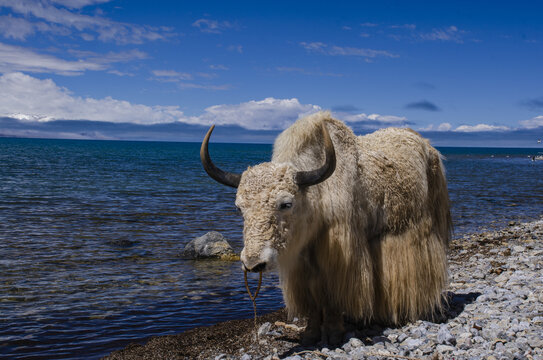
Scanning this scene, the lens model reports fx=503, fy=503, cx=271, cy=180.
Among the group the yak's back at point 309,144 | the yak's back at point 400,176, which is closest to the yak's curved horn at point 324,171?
the yak's back at point 309,144

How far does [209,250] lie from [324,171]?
6422mm

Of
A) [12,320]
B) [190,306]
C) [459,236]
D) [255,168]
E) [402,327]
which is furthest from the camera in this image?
[459,236]

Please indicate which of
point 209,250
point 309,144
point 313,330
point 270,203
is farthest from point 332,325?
point 209,250

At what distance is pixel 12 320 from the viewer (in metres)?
6.27

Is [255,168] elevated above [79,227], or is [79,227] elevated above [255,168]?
[255,168]

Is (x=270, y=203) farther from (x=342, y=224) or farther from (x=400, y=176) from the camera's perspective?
(x=400, y=176)

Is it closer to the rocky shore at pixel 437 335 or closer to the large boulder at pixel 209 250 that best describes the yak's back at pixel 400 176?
the rocky shore at pixel 437 335

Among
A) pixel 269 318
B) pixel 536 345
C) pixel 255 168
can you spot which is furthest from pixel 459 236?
pixel 255 168

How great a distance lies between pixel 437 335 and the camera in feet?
14.2

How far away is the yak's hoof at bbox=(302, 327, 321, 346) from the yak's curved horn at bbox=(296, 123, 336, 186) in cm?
153

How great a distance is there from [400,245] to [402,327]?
30.5 inches

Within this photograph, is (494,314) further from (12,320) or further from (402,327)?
(12,320)

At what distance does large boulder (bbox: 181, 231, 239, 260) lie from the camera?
9914 millimetres

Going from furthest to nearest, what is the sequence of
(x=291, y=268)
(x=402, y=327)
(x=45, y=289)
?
(x=45, y=289)
(x=402, y=327)
(x=291, y=268)
